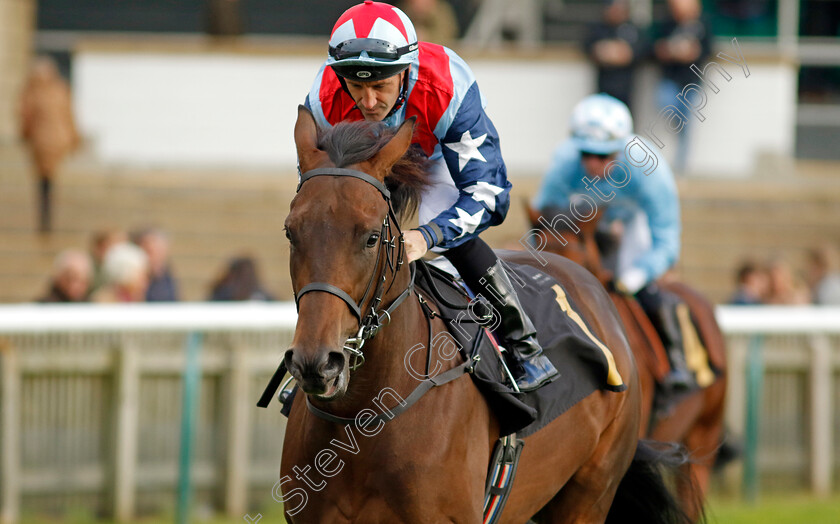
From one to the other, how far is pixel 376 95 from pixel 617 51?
849cm

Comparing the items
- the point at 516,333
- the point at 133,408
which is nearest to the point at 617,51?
the point at 133,408

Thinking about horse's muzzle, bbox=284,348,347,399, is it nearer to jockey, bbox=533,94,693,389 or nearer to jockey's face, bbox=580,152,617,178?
jockey, bbox=533,94,693,389

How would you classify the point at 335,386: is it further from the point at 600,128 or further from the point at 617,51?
the point at 617,51

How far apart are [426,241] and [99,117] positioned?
9.89 meters

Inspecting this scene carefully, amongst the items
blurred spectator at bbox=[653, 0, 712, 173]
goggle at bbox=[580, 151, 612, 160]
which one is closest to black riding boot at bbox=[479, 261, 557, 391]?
goggle at bbox=[580, 151, 612, 160]

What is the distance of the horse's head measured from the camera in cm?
290

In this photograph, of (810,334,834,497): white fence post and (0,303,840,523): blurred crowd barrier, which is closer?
(0,303,840,523): blurred crowd barrier

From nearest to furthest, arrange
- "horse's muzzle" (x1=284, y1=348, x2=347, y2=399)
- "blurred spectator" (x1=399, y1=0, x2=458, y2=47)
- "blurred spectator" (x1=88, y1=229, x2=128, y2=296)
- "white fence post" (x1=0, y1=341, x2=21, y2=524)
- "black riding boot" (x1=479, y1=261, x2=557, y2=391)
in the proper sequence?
"horse's muzzle" (x1=284, y1=348, x2=347, y2=399) → "black riding boot" (x1=479, y1=261, x2=557, y2=391) → "white fence post" (x1=0, y1=341, x2=21, y2=524) → "blurred spectator" (x1=88, y1=229, x2=128, y2=296) → "blurred spectator" (x1=399, y1=0, x2=458, y2=47)

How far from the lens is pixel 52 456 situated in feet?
20.9

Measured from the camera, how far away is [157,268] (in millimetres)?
8492

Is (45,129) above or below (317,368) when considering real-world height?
above

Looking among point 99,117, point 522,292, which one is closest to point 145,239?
point 99,117

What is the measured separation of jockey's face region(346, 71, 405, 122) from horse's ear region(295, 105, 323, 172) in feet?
0.71

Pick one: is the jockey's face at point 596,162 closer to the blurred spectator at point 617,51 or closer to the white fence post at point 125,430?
the white fence post at point 125,430
